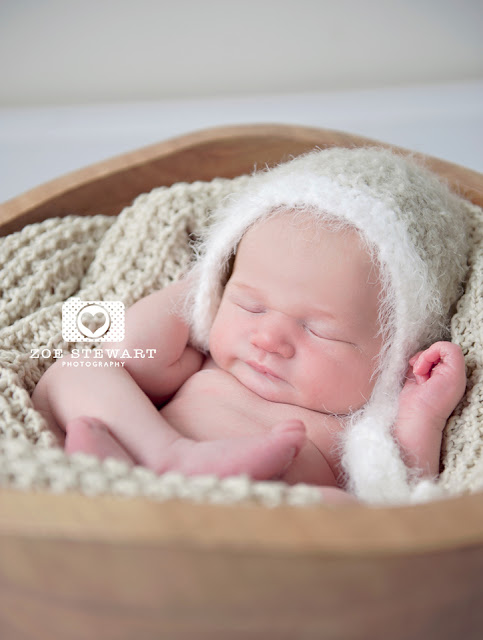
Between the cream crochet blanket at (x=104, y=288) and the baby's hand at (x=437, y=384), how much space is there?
3cm

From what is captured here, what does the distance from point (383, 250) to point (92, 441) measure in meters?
0.46

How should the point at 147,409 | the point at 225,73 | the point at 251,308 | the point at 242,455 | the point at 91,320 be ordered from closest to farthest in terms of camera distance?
the point at 242,455
the point at 147,409
the point at 251,308
the point at 91,320
the point at 225,73

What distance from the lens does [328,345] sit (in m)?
1.02

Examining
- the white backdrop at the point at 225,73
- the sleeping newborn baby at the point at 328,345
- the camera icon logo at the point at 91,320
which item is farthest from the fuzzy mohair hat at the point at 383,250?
the white backdrop at the point at 225,73

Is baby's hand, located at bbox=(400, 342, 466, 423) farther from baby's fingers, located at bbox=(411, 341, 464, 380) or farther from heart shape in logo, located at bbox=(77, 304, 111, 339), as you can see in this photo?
heart shape in logo, located at bbox=(77, 304, 111, 339)

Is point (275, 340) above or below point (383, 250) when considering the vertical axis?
below

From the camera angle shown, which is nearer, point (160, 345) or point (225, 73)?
point (160, 345)

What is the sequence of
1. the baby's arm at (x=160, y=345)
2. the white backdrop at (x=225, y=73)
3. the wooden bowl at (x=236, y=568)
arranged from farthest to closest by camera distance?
the white backdrop at (x=225, y=73) → the baby's arm at (x=160, y=345) → the wooden bowl at (x=236, y=568)

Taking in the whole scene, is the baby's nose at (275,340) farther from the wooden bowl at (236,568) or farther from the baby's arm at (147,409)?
the wooden bowl at (236,568)

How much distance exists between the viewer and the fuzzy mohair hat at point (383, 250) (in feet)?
3.23

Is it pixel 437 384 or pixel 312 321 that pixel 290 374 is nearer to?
pixel 312 321

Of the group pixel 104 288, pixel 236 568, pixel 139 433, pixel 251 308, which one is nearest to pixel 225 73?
pixel 104 288

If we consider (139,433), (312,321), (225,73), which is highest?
(225,73)

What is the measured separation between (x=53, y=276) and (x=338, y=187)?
50 centimetres
